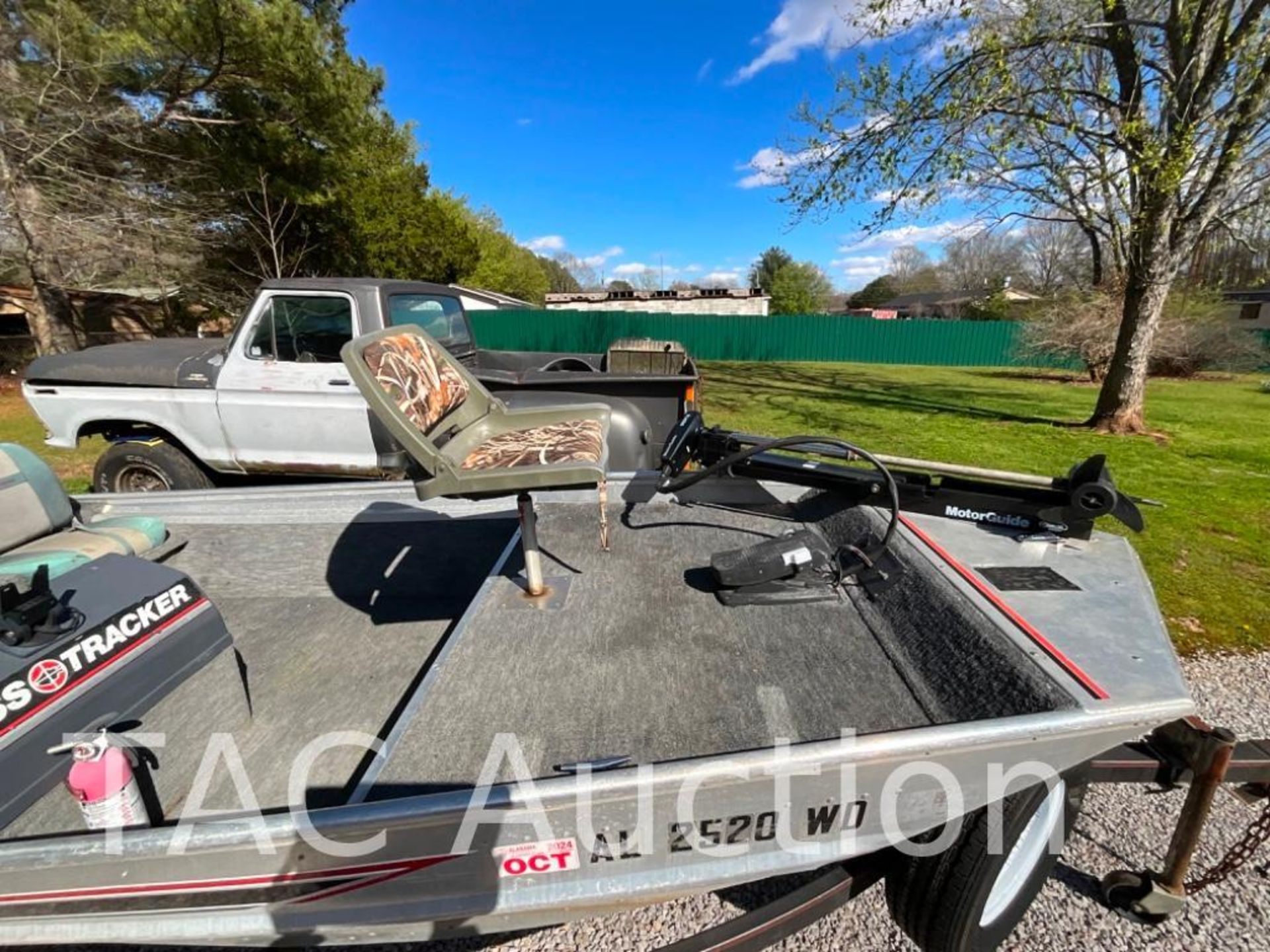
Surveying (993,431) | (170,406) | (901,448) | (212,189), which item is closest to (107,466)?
(170,406)

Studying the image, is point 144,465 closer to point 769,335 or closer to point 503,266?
point 769,335

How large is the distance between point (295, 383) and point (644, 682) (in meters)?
4.08

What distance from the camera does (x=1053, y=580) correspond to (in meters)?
1.76

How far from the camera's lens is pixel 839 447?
2.31m

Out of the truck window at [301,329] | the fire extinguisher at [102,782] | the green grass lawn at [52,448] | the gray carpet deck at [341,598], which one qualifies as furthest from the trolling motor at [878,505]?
the green grass lawn at [52,448]

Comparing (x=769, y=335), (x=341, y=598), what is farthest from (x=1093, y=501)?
(x=769, y=335)

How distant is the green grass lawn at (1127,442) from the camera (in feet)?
13.2

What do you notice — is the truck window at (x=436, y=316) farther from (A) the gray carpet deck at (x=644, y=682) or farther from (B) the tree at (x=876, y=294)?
(B) the tree at (x=876, y=294)

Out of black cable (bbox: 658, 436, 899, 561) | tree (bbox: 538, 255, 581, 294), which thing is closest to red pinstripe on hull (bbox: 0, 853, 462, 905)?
black cable (bbox: 658, 436, 899, 561)

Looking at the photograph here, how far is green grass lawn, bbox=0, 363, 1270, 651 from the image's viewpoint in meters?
4.04

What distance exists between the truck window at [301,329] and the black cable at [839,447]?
3.43 metres

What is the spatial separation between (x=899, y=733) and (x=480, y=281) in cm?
3749

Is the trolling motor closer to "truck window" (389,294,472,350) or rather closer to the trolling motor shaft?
the trolling motor shaft

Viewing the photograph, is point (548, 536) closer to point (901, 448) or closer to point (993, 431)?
point (901, 448)
